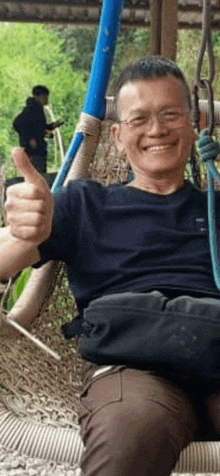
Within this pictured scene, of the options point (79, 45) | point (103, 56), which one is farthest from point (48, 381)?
point (79, 45)

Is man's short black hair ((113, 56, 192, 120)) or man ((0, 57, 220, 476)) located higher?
man's short black hair ((113, 56, 192, 120))

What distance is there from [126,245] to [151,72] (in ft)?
0.99

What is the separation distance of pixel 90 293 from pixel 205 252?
0.19 meters

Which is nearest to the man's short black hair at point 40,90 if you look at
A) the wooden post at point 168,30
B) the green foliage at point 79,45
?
the wooden post at point 168,30

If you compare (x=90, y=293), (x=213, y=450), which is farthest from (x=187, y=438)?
(x=90, y=293)

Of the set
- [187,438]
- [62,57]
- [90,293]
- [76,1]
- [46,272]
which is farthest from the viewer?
[62,57]

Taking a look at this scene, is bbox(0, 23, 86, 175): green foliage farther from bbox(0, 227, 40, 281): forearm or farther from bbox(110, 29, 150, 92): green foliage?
bbox(0, 227, 40, 281): forearm

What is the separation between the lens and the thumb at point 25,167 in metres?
0.98

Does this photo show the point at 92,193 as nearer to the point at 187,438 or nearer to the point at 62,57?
the point at 187,438

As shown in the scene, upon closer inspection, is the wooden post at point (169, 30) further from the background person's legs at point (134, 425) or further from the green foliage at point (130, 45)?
the green foliage at point (130, 45)

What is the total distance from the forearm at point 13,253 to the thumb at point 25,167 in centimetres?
13

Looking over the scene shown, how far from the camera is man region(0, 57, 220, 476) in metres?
1.01

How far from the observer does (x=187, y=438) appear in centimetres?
106

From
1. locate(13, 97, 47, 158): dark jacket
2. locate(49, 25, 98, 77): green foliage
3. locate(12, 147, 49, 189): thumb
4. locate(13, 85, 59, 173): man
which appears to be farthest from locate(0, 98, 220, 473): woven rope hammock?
locate(49, 25, 98, 77): green foliage
